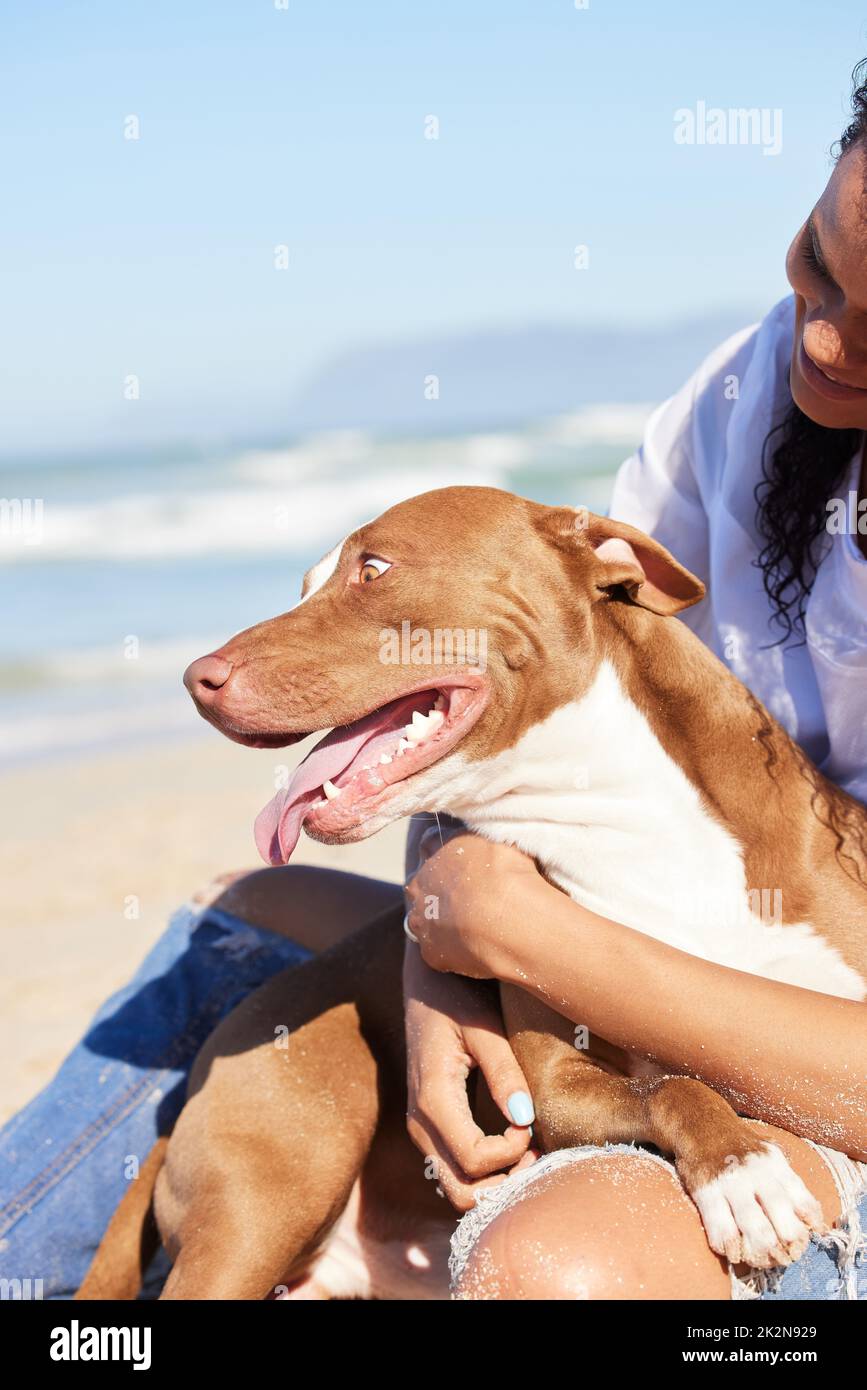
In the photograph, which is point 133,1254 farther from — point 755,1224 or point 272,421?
point 272,421

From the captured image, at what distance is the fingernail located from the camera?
2771 mm

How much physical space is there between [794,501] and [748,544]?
6.4 inches

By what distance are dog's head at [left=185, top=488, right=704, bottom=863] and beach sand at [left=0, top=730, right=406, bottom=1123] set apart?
2583mm

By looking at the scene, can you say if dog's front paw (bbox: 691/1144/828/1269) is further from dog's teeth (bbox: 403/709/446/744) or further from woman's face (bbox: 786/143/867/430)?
woman's face (bbox: 786/143/867/430)

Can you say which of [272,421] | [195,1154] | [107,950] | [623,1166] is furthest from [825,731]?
[272,421]

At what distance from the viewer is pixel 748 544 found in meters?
3.42

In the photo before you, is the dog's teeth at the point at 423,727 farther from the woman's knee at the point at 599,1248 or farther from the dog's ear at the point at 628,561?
the woman's knee at the point at 599,1248

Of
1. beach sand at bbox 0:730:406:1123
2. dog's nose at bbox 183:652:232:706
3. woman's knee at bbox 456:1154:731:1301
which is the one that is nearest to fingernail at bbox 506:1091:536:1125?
woman's knee at bbox 456:1154:731:1301

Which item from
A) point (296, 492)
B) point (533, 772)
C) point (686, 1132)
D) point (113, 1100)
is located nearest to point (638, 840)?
point (533, 772)

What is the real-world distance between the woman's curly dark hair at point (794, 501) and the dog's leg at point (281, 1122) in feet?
3.97

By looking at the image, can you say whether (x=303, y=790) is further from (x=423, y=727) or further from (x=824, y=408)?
(x=824, y=408)

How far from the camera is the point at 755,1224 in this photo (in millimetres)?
2242

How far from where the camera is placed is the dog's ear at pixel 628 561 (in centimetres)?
→ 288
